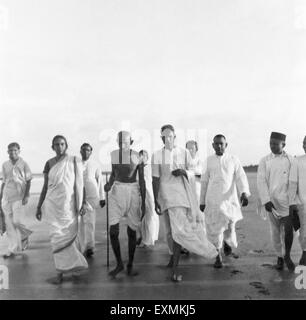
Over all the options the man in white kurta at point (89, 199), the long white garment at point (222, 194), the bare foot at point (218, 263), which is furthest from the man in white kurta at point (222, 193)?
the man in white kurta at point (89, 199)

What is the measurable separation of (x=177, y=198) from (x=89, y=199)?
2274mm

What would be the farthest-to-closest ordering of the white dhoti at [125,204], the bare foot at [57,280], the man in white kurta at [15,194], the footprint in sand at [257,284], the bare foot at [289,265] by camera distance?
the man in white kurta at [15,194], the white dhoti at [125,204], the bare foot at [289,265], the bare foot at [57,280], the footprint in sand at [257,284]

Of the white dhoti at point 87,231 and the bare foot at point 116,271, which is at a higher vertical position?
the white dhoti at point 87,231

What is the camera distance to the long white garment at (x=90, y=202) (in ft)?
22.1

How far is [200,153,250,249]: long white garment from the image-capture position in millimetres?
6078

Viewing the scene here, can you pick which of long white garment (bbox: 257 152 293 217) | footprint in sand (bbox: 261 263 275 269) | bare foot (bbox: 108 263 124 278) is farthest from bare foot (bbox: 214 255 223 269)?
bare foot (bbox: 108 263 124 278)

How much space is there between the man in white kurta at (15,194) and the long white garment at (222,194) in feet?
10.8

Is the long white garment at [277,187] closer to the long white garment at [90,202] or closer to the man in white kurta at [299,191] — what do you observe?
the man in white kurta at [299,191]

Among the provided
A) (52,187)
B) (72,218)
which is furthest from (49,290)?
(52,187)

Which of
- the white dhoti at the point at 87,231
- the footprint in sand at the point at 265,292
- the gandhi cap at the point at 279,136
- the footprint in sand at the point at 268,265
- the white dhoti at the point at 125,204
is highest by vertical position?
the gandhi cap at the point at 279,136

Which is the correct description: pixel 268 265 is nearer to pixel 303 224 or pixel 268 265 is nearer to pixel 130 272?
pixel 303 224

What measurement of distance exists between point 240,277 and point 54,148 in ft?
10.6

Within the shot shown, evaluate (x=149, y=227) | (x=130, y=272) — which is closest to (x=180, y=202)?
(x=130, y=272)
